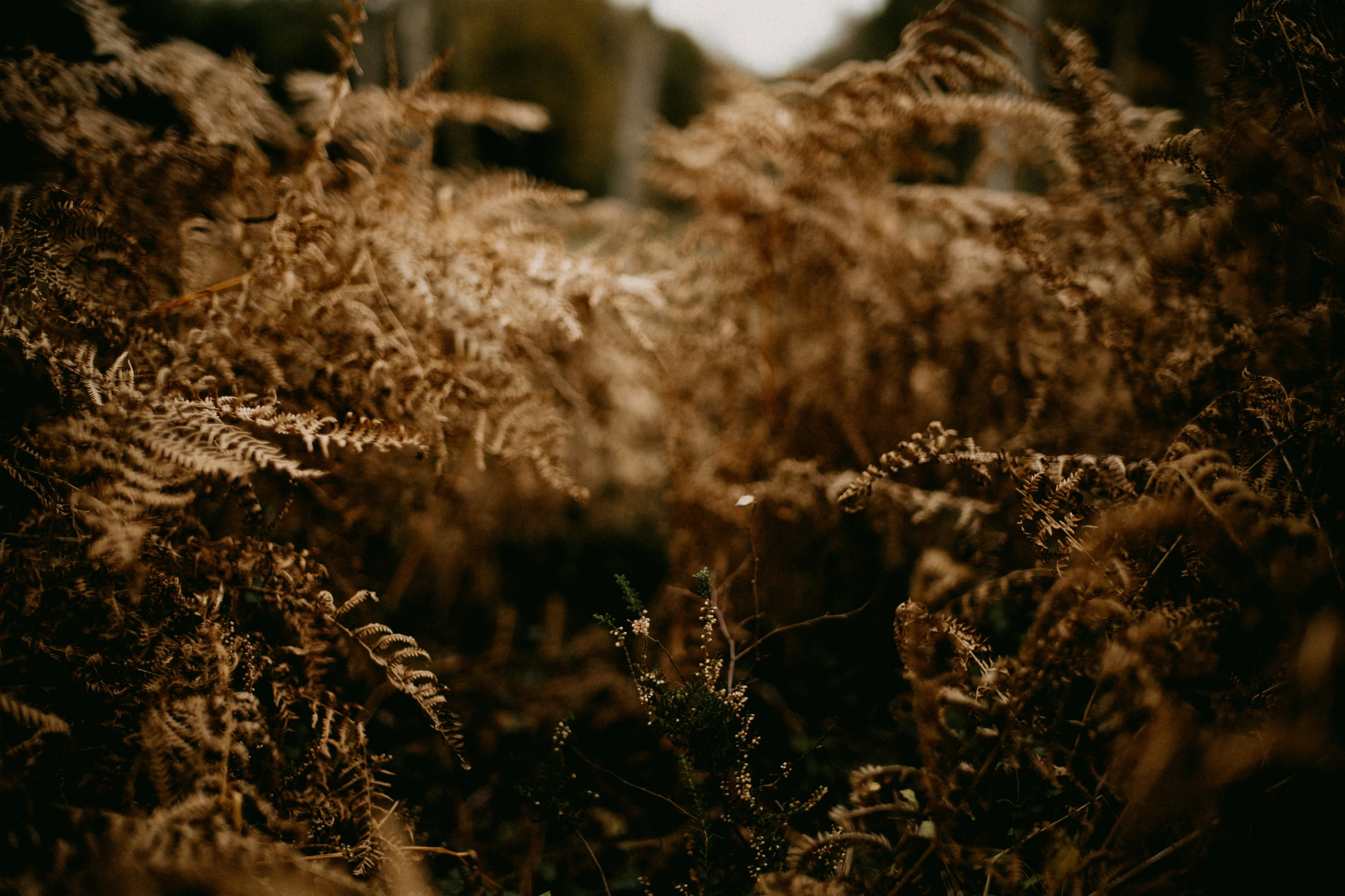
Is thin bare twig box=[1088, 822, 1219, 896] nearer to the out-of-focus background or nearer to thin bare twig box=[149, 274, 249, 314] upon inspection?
thin bare twig box=[149, 274, 249, 314]

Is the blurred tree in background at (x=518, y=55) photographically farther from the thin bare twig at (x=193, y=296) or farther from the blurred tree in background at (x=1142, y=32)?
the thin bare twig at (x=193, y=296)

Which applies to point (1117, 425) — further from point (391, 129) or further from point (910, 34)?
point (391, 129)

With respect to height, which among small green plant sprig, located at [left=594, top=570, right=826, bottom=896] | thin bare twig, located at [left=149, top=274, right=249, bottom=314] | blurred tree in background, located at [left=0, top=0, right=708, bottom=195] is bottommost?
small green plant sprig, located at [left=594, top=570, right=826, bottom=896]

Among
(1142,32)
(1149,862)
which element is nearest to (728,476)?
(1149,862)

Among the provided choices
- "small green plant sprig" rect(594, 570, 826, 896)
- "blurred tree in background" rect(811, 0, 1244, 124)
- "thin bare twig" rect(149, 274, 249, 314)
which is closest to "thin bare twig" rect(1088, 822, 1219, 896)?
"small green plant sprig" rect(594, 570, 826, 896)

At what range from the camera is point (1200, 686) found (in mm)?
1065

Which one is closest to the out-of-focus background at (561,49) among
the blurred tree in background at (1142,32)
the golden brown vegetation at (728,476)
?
the blurred tree in background at (1142,32)

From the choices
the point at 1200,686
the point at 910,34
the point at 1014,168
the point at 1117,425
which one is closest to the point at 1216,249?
the point at 1117,425

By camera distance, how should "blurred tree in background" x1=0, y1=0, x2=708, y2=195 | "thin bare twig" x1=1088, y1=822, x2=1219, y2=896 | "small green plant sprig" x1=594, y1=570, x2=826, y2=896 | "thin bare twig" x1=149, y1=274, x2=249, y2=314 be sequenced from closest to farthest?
"thin bare twig" x1=1088, y1=822, x2=1219, y2=896
"small green plant sprig" x1=594, y1=570, x2=826, y2=896
"thin bare twig" x1=149, y1=274, x2=249, y2=314
"blurred tree in background" x1=0, y1=0, x2=708, y2=195

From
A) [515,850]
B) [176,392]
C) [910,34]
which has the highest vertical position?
[910,34]

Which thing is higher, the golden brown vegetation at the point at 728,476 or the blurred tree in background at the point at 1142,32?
the blurred tree in background at the point at 1142,32

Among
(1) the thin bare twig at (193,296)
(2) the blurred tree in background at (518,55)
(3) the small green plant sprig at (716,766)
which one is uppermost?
(2) the blurred tree in background at (518,55)

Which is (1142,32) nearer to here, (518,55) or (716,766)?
(518,55)

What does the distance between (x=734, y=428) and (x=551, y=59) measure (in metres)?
16.0
